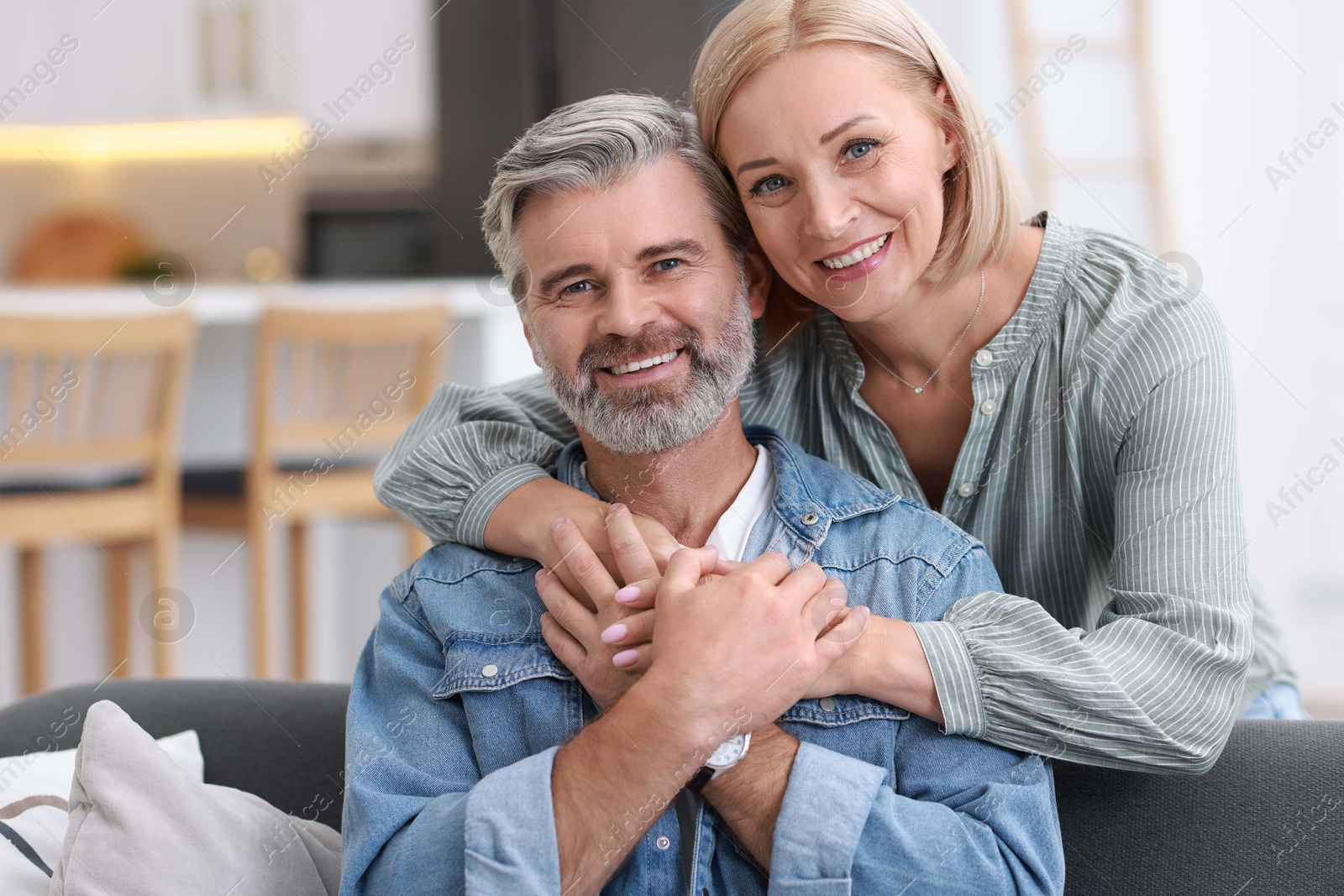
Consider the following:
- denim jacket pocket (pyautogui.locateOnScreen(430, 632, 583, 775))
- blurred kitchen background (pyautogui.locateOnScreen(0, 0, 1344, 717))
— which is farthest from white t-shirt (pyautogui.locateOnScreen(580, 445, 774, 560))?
blurred kitchen background (pyautogui.locateOnScreen(0, 0, 1344, 717))

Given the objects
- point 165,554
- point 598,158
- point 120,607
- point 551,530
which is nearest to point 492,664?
point 551,530

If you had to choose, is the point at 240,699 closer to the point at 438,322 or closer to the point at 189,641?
the point at 438,322

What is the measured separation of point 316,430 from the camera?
2.89 m

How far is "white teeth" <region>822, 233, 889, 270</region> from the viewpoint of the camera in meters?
1.23

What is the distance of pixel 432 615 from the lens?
3.97ft

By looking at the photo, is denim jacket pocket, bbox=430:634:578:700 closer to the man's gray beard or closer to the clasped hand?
the clasped hand

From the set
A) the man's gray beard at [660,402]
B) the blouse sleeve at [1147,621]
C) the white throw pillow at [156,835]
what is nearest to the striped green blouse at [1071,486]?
the blouse sleeve at [1147,621]

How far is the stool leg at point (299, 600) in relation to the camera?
10.1 ft

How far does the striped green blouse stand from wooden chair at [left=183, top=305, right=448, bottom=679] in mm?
1347

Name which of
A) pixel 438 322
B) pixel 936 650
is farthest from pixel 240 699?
pixel 438 322

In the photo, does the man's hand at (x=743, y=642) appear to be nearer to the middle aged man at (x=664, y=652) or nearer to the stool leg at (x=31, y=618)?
the middle aged man at (x=664, y=652)

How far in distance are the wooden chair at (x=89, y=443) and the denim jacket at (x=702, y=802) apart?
155 centimetres

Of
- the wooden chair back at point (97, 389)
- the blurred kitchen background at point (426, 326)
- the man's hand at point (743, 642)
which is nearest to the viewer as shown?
the man's hand at point (743, 642)

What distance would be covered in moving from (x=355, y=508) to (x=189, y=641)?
0.59 meters
